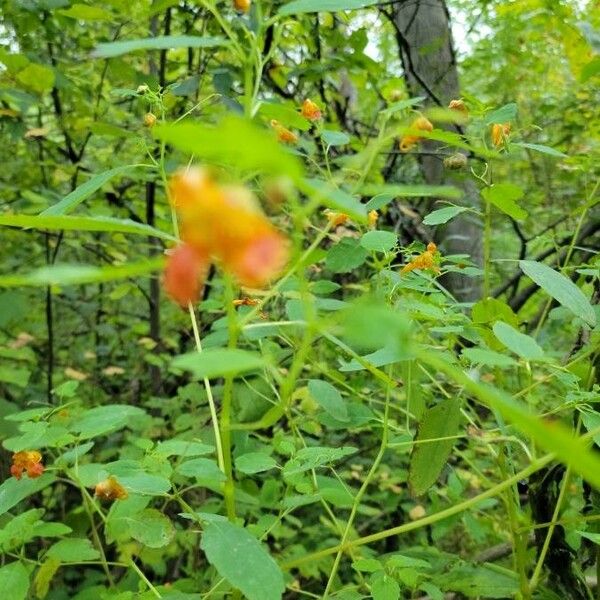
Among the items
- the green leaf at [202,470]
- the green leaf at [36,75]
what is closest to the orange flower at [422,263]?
the green leaf at [202,470]

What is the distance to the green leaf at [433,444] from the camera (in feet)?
2.62

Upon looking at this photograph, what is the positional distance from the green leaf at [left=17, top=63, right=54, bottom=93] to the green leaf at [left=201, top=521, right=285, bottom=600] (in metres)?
1.30

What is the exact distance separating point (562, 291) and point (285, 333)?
0.38 metres

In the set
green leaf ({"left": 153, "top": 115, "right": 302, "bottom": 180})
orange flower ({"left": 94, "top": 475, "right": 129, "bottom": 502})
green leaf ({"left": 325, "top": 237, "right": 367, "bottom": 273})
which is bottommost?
orange flower ({"left": 94, "top": 475, "right": 129, "bottom": 502})

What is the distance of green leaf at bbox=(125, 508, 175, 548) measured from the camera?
2.56 feet

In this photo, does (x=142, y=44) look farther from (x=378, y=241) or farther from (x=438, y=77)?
(x=438, y=77)

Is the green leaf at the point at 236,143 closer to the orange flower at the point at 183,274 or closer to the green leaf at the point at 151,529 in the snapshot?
the orange flower at the point at 183,274

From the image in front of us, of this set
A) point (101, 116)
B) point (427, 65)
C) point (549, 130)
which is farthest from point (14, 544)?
point (549, 130)

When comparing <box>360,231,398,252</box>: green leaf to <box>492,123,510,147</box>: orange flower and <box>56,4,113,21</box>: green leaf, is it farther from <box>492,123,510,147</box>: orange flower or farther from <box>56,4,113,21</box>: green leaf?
<box>56,4,113,21</box>: green leaf

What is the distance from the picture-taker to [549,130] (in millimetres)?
3123

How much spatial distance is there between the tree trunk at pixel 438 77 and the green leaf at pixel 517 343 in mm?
1323

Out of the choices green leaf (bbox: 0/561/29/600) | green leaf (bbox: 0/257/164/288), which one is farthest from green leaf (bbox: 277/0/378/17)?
green leaf (bbox: 0/561/29/600)

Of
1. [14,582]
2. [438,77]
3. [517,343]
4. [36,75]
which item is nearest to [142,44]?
[517,343]

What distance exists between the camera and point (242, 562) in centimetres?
57
